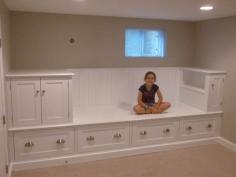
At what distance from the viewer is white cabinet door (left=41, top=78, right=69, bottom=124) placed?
311 centimetres

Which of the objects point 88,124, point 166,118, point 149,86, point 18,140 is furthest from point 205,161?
point 18,140

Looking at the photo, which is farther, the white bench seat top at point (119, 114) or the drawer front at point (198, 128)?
the drawer front at point (198, 128)

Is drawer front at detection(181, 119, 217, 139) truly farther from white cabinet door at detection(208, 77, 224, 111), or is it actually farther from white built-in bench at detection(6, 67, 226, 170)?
white cabinet door at detection(208, 77, 224, 111)

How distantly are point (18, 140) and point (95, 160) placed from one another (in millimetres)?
1073

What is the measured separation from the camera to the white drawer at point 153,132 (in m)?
3.56

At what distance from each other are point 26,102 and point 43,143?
60cm

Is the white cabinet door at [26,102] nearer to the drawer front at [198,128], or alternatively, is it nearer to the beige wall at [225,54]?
the drawer front at [198,128]

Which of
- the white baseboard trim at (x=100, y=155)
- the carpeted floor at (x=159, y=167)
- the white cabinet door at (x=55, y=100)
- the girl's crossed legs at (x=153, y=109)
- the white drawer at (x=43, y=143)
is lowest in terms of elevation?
the carpeted floor at (x=159, y=167)

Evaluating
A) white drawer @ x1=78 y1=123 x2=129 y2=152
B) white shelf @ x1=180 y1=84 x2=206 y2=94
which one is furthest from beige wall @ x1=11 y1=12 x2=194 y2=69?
white drawer @ x1=78 y1=123 x2=129 y2=152

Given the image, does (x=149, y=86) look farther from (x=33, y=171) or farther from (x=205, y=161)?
(x=33, y=171)

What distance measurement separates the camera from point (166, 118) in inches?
144

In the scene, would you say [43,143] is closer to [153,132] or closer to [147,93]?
[153,132]

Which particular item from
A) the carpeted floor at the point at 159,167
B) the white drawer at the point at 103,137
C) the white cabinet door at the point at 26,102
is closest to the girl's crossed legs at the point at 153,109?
the white drawer at the point at 103,137

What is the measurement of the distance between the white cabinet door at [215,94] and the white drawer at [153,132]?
72 centimetres
